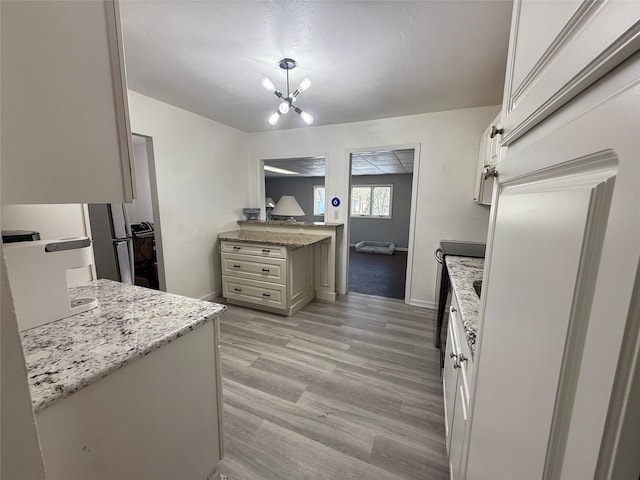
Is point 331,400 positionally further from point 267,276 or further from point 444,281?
point 267,276

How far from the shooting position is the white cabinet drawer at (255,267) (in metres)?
3.00

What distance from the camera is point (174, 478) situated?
3.36 ft

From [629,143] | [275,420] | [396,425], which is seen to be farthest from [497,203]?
[275,420]

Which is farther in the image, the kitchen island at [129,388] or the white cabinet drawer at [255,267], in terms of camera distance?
the white cabinet drawer at [255,267]

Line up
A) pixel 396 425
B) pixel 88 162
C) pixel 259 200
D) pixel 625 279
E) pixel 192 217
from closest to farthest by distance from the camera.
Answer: pixel 625 279 → pixel 88 162 → pixel 396 425 → pixel 192 217 → pixel 259 200

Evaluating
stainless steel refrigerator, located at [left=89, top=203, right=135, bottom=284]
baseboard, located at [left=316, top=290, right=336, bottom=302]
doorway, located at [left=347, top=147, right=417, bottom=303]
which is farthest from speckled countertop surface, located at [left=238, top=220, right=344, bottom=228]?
doorway, located at [left=347, top=147, right=417, bottom=303]

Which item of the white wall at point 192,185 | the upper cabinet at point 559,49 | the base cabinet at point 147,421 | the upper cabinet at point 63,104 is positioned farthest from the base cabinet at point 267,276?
the upper cabinet at point 559,49

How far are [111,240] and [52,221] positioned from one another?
1379mm

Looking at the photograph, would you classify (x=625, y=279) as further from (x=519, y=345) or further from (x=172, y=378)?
(x=172, y=378)

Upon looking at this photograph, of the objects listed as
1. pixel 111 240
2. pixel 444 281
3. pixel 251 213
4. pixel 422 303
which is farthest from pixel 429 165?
pixel 111 240

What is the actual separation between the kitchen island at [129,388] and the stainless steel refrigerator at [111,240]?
1.50 m

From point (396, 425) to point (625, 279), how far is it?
1.77m

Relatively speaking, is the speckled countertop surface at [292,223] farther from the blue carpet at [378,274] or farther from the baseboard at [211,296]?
the blue carpet at [378,274]

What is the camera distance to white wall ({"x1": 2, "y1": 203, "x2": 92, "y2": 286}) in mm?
1192
